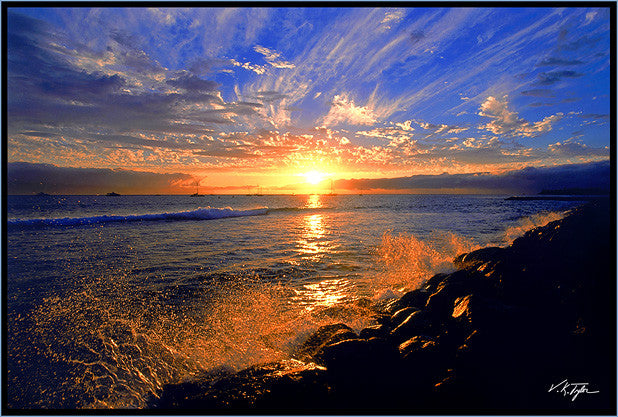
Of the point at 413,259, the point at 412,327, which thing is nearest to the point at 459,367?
the point at 412,327

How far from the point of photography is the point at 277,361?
4.70 meters

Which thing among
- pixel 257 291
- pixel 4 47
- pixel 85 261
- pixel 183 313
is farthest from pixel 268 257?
pixel 4 47

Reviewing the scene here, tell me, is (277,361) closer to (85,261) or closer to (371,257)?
(371,257)

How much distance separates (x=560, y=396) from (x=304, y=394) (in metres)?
3.66

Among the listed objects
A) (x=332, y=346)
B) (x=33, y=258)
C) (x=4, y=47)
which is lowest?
(x=33, y=258)

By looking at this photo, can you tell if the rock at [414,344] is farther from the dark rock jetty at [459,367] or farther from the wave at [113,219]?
the wave at [113,219]

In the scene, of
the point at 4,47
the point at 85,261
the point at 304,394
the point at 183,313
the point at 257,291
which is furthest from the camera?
the point at 85,261

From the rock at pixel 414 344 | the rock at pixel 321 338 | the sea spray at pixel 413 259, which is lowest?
the sea spray at pixel 413 259

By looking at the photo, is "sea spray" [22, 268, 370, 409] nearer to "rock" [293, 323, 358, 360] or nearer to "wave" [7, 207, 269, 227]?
"rock" [293, 323, 358, 360]
